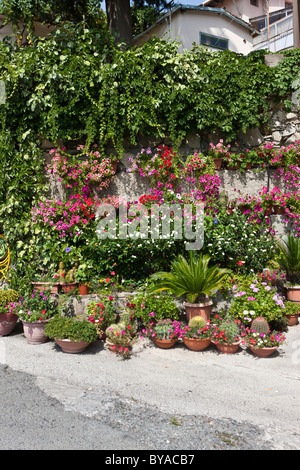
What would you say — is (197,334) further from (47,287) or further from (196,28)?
(196,28)

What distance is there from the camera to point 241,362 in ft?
13.1

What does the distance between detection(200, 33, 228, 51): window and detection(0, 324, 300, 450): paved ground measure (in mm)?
9516

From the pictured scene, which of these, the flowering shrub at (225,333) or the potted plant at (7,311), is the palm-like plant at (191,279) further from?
the potted plant at (7,311)

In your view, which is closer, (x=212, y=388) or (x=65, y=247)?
(x=212, y=388)

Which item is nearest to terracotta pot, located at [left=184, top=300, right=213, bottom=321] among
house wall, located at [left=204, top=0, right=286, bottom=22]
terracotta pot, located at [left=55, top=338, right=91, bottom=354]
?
terracotta pot, located at [left=55, top=338, right=91, bottom=354]

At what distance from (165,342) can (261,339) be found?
1106 millimetres

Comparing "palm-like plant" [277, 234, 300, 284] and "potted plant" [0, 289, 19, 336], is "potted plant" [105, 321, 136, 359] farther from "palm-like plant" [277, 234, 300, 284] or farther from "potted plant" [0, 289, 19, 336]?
"palm-like plant" [277, 234, 300, 284]

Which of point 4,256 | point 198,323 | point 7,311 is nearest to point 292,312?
point 198,323

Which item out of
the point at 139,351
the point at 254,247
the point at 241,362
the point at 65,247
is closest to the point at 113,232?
the point at 65,247

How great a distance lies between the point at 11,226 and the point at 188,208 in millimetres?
2800

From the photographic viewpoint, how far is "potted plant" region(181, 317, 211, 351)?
13.6 feet

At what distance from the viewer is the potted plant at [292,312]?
4.76 m

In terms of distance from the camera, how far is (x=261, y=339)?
402 centimetres
